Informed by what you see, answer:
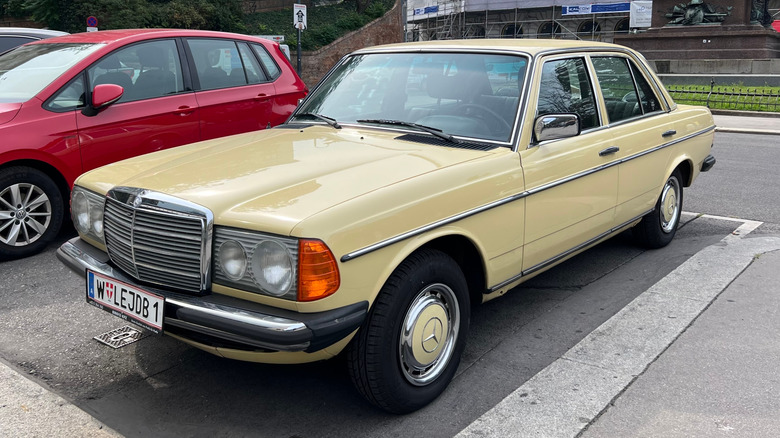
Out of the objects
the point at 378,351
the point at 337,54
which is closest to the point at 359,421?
the point at 378,351

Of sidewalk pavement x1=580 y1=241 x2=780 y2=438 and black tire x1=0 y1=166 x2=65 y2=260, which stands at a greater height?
black tire x1=0 y1=166 x2=65 y2=260

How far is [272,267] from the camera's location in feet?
9.45

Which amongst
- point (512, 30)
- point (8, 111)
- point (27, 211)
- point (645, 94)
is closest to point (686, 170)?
point (645, 94)

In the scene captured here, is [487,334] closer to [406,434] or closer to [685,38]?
[406,434]

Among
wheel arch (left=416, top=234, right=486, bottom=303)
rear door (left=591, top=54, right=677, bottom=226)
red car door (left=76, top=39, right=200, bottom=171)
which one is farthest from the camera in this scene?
red car door (left=76, top=39, right=200, bottom=171)

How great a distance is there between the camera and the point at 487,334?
4297mm

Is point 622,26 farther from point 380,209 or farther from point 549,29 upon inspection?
point 380,209

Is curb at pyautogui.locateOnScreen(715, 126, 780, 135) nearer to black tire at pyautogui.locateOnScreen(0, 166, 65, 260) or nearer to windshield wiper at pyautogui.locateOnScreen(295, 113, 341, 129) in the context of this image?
windshield wiper at pyautogui.locateOnScreen(295, 113, 341, 129)

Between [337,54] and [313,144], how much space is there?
118 feet

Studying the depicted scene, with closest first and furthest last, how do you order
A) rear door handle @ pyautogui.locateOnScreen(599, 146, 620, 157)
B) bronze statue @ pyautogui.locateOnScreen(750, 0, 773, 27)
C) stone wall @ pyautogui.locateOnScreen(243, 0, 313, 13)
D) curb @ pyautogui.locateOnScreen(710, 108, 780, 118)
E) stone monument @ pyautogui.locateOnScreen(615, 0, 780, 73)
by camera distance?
rear door handle @ pyautogui.locateOnScreen(599, 146, 620, 157)
curb @ pyautogui.locateOnScreen(710, 108, 780, 118)
stone monument @ pyautogui.locateOnScreen(615, 0, 780, 73)
bronze statue @ pyautogui.locateOnScreen(750, 0, 773, 27)
stone wall @ pyautogui.locateOnScreen(243, 0, 313, 13)

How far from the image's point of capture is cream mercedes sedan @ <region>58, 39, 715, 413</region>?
2.91 metres

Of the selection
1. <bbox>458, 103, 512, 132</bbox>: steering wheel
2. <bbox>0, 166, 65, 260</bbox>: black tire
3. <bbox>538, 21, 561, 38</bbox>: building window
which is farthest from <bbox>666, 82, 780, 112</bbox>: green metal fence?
<bbox>538, 21, 561, 38</bbox>: building window

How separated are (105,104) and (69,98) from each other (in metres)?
0.29

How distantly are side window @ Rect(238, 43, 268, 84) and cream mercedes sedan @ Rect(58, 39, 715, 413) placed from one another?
2.45m
